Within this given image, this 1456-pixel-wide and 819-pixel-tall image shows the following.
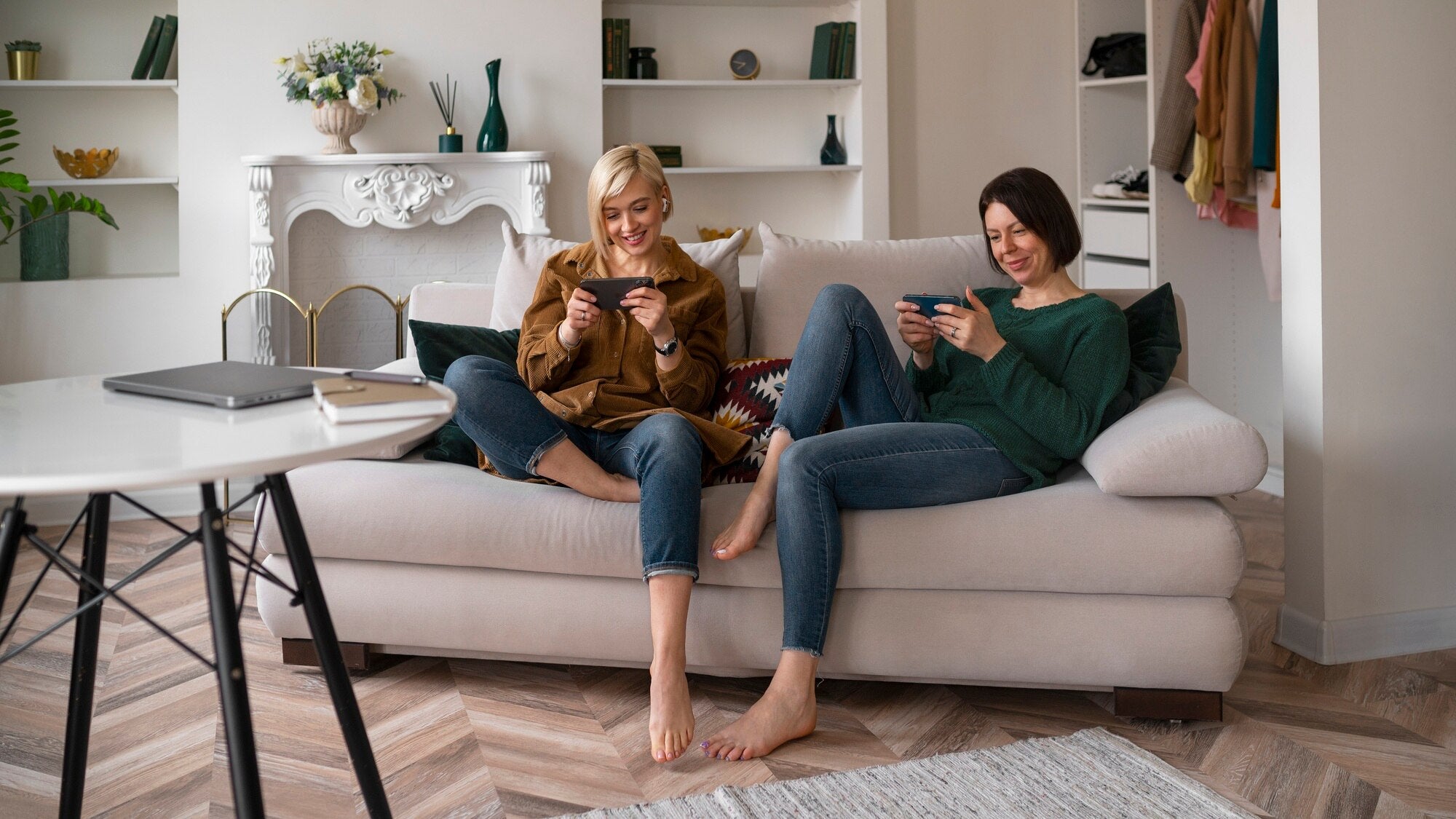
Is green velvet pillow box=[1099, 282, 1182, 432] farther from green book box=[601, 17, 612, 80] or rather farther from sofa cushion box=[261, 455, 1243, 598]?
green book box=[601, 17, 612, 80]

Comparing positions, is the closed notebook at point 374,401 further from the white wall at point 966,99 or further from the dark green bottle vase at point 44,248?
the white wall at point 966,99

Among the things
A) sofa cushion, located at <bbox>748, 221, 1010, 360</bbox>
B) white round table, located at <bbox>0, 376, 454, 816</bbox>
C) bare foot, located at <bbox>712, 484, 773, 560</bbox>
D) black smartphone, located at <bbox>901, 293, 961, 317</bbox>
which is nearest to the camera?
white round table, located at <bbox>0, 376, 454, 816</bbox>

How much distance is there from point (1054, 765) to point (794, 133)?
3299mm

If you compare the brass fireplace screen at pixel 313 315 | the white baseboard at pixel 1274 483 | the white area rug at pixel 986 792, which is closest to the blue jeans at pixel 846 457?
the white area rug at pixel 986 792

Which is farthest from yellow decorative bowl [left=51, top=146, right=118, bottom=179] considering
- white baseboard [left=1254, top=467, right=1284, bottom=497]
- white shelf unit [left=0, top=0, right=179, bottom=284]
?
white baseboard [left=1254, top=467, right=1284, bottom=497]

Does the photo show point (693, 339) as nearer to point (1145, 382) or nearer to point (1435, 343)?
point (1145, 382)

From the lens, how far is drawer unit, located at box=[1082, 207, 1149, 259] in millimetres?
4180

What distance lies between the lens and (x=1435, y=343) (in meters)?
2.41

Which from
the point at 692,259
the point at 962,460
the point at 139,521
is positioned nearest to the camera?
the point at 962,460

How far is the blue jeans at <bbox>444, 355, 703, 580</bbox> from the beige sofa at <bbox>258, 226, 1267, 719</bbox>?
87 mm

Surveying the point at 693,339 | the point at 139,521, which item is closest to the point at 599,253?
the point at 693,339

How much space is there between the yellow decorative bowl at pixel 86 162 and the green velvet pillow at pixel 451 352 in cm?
225

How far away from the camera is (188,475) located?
1.03 metres

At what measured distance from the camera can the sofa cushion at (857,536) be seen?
1.98 m
